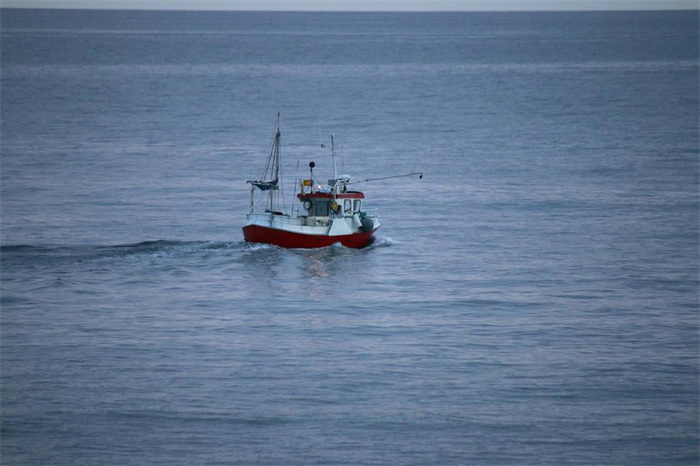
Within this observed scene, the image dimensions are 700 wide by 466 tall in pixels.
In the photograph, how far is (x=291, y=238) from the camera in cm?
6444

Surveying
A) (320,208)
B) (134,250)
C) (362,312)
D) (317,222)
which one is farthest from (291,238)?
(362,312)

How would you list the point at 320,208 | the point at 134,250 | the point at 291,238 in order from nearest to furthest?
the point at 291,238, the point at 134,250, the point at 320,208

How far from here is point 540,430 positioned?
127 feet

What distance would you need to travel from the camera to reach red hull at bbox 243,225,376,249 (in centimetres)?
6438

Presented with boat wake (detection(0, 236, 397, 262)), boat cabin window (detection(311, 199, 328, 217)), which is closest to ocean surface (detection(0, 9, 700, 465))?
boat wake (detection(0, 236, 397, 262))

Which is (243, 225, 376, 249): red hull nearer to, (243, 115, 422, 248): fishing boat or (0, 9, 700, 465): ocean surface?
(243, 115, 422, 248): fishing boat

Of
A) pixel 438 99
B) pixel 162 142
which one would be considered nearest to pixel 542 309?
pixel 162 142

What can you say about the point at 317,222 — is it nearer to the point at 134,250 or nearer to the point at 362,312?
the point at 134,250

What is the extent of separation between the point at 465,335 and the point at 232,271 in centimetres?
1676

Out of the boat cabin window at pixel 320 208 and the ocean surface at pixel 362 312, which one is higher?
the boat cabin window at pixel 320 208

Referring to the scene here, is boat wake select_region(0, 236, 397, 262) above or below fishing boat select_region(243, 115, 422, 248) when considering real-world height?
below

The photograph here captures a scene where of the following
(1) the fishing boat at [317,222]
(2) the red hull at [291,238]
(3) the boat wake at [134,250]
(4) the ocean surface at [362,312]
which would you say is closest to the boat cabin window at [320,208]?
(1) the fishing boat at [317,222]

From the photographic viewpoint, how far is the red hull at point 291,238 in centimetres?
6438

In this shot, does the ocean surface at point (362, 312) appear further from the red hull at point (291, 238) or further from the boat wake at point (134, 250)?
the red hull at point (291, 238)
